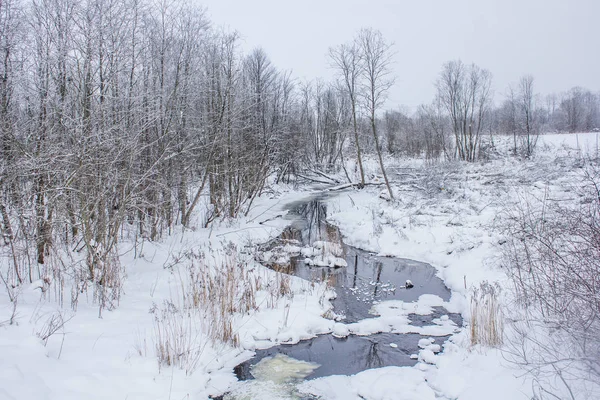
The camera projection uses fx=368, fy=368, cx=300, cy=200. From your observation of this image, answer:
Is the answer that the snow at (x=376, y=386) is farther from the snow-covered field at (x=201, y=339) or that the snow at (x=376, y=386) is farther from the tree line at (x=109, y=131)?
the tree line at (x=109, y=131)

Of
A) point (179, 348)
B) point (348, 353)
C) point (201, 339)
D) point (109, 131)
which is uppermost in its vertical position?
point (109, 131)

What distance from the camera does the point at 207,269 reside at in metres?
8.59

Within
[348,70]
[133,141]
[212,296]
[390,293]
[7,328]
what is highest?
[348,70]

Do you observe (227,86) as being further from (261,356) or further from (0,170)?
(261,356)

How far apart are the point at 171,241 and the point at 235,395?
23.9 feet

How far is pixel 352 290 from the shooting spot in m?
8.69

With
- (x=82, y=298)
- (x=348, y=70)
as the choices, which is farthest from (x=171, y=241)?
(x=348, y=70)

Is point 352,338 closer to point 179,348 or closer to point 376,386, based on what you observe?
point 376,386

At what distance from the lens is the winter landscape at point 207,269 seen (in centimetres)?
417

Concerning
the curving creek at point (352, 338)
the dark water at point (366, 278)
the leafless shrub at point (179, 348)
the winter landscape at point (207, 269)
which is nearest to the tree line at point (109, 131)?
the winter landscape at point (207, 269)

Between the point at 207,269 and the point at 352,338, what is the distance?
388 cm

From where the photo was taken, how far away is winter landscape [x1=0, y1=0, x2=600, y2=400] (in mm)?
4168

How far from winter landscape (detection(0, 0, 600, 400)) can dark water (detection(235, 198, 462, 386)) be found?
51 mm

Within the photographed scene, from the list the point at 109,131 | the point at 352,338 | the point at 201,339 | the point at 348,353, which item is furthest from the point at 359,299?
the point at 109,131
